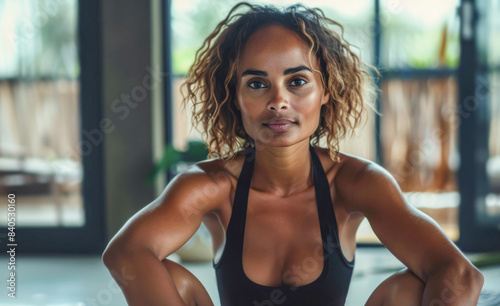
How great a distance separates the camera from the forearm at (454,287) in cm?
117

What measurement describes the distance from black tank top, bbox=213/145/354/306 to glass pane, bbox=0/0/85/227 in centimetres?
246

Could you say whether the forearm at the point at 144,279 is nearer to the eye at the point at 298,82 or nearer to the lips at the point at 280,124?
the lips at the point at 280,124

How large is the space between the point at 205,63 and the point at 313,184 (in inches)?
17.9

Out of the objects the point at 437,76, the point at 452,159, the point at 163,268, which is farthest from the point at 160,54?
the point at 163,268

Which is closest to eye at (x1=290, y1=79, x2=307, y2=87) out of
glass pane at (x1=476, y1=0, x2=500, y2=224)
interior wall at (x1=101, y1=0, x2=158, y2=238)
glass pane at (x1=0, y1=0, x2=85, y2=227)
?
interior wall at (x1=101, y1=0, x2=158, y2=238)

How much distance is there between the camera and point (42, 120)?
12.1 feet

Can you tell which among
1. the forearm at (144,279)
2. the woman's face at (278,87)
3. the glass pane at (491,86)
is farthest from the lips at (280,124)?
the glass pane at (491,86)

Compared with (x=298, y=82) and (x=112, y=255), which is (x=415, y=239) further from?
(x=112, y=255)

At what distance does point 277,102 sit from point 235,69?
0.17 metres

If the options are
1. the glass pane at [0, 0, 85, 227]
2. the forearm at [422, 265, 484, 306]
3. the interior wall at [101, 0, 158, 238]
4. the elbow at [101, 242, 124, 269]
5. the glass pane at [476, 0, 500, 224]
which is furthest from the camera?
the glass pane at [0, 0, 85, 227]

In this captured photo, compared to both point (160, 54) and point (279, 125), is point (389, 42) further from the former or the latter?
point (279, 125)

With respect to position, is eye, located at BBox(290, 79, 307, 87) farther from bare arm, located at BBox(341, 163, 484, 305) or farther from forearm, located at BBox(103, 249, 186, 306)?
forearm, located at BBox(103, 249, 186, 306)

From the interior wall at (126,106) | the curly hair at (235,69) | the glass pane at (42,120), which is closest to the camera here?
the curly hair at (235,69)

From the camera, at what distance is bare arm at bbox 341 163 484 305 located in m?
1.19
